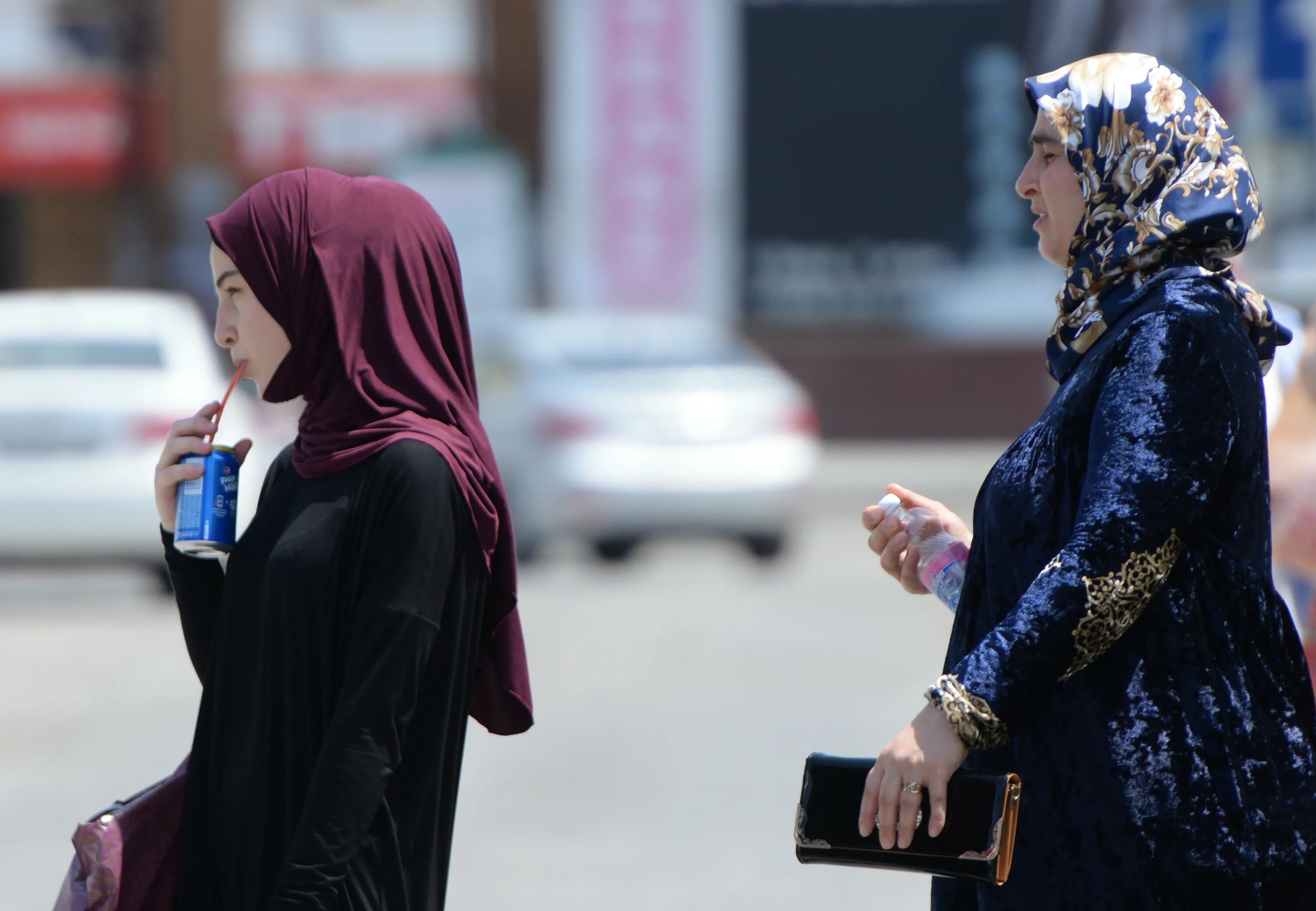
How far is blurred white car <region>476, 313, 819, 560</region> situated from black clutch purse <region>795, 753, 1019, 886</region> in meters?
9.11

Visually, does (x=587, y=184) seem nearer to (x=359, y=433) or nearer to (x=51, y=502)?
(x=51, y=502)

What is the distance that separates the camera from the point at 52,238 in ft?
67.3

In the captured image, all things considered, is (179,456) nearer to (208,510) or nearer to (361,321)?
(208,510)

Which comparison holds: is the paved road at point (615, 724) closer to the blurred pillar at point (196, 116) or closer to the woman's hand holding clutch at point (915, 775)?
the woman's hand holding clutch at point (915, 775)

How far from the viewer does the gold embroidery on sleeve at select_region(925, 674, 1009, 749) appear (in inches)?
80.6

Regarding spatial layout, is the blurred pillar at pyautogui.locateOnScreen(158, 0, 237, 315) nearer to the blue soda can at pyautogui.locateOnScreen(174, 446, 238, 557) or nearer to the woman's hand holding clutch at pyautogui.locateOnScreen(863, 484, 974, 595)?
the blue soda can at pyautogui.locateOnScreen(174, 446, 238, 557)

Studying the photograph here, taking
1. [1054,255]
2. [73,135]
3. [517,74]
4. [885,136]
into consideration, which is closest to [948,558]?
[1054,255]

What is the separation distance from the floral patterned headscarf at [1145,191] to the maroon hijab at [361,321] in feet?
2.67

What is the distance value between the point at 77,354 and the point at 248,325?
792 centimetres

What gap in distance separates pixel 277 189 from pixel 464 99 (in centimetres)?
1758

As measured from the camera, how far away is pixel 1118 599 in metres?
2.03

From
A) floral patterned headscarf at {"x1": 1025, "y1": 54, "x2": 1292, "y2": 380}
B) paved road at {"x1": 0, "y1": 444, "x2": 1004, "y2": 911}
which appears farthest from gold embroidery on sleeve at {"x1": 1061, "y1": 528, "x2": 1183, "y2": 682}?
paved road at {"x1": 0, "y1": 444, "x2": 1004, "y2": 911}

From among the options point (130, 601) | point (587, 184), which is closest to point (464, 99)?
point (587, 184)

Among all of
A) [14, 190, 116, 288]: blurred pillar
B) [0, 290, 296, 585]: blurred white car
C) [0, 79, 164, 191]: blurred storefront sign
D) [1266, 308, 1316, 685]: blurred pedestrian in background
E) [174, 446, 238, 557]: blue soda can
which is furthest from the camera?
[14, 190, 116, 288]: blurred pillar
